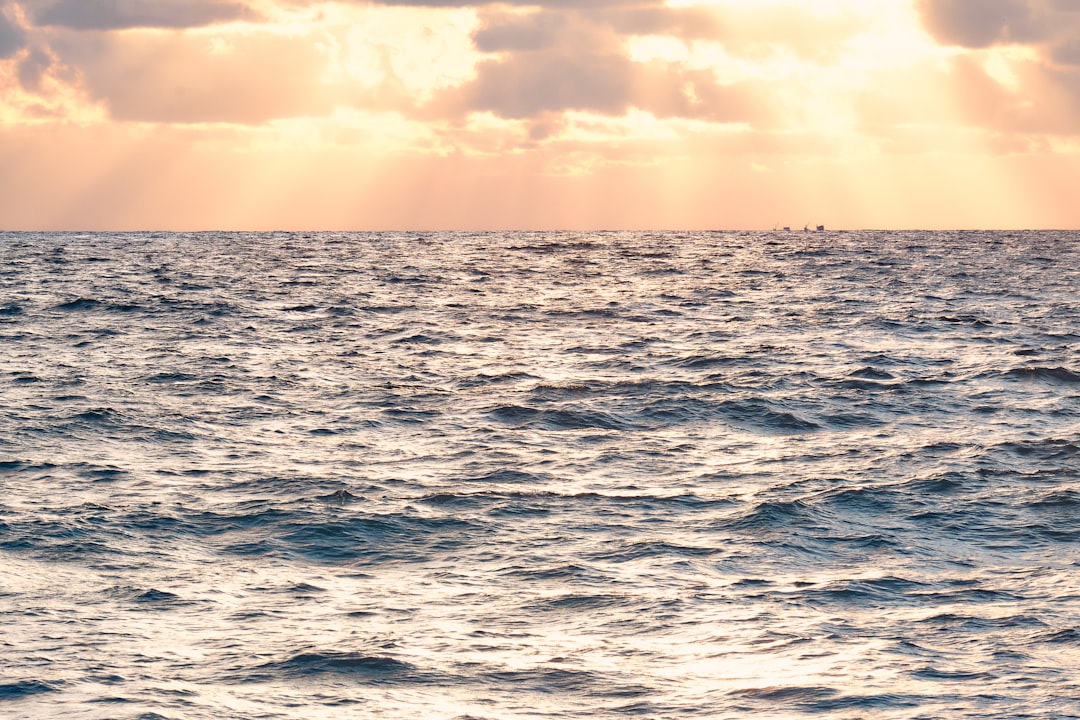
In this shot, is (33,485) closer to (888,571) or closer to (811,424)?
(888,571)

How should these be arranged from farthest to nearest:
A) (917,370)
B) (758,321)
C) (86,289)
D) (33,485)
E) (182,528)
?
(86,289), (758,321), (917,370), (33,485), (182,528)

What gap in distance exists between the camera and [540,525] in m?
16.3

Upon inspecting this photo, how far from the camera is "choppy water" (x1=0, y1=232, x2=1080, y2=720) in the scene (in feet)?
34.9

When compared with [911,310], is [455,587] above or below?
below

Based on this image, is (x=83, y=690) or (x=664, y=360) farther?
(x=664, y=360)

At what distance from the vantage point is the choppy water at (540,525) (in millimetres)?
10648

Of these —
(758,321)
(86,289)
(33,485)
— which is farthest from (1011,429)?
(86,289)

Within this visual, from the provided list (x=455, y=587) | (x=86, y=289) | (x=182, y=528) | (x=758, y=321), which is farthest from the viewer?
(x=86, y=289)

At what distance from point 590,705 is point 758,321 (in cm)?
3431

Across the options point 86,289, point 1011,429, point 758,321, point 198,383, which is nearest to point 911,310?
point 758,321

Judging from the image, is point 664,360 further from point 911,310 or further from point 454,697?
point 454,697

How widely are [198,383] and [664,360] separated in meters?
12.3

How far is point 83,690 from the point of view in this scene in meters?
10.3

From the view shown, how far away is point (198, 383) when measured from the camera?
2833 cm
